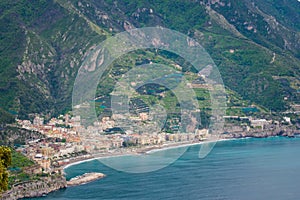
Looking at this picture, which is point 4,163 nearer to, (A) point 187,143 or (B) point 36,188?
(B) point 36,188

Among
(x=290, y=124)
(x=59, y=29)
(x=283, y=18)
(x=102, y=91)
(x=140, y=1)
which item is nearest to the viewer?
(x=102, y=91)

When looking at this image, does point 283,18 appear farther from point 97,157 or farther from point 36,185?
point 36,185

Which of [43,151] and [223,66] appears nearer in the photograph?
[43,151]

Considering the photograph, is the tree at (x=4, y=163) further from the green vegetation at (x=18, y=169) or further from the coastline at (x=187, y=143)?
the coastline at (x=187, y=143)

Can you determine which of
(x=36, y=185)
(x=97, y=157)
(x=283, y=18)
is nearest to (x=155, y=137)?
(x=97, y=157)

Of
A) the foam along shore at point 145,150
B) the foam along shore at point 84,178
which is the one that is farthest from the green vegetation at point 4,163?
the foam along shore at point 145,150

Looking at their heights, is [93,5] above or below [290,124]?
above
